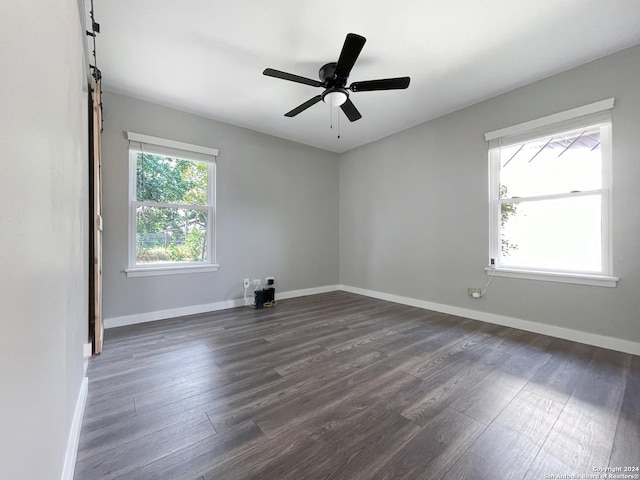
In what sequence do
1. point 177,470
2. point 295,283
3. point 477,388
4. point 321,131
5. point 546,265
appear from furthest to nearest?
1. point 295,283
2. point 321,131
3. point 546,265
4. point 477,388
5. point 177,470

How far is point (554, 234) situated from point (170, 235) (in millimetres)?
4569

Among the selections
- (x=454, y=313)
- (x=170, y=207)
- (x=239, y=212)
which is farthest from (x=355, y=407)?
(x=170, y=207)

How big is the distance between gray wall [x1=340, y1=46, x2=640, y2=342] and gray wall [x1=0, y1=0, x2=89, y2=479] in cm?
374

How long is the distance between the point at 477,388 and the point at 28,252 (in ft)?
7.74

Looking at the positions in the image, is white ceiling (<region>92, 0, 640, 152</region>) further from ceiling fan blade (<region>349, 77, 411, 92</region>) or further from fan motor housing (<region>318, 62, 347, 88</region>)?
ceiling fan blade (<region>349, 77, 411, 92</region>)

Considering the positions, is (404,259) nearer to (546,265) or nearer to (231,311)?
(546,265)

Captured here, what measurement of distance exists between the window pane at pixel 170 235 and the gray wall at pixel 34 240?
2271 mm

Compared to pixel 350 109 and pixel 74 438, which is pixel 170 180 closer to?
pixel 350 109

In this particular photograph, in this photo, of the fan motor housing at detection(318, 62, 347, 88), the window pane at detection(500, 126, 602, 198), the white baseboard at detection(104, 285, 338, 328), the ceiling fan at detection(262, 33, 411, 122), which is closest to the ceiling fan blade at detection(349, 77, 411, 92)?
the ceiling fan at detection(262, 33, 411, 122)

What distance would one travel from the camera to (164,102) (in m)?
3.20

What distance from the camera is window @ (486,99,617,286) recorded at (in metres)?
2.47

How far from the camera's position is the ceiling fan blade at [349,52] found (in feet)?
5.71

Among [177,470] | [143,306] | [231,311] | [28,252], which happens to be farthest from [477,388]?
[143,306]

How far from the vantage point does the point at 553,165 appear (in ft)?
9.12
